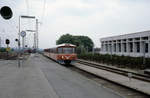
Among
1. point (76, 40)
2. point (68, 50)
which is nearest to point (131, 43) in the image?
point (68, 50)

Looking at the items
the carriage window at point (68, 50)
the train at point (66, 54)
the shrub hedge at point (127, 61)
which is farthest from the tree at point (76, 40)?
the train at point (66, 54)

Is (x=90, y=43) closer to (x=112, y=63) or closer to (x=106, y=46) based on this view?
(x=106, y=46)

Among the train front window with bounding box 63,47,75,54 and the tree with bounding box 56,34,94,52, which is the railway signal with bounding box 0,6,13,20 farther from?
the tree with bounding box 56,34,94,52

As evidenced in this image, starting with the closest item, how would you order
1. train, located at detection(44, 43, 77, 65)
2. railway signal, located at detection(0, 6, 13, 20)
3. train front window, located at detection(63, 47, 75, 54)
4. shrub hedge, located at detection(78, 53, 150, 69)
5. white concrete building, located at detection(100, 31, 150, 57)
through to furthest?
railway signal, located at detection(0, 6, 13, 20), shrub hedge, located at detection(78, 53, 150, 69), train, located at detection(44, 43, 77, 65), train front window, located at detection(63, 47, 75, 54), white concrete building, located at detection(100, 31, 150, 57)

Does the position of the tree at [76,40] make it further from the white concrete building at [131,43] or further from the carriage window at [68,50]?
the carriage window at [68,50]

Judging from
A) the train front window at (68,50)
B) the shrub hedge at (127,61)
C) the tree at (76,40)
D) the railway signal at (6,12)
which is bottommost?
the shrub hedge at (127,61)

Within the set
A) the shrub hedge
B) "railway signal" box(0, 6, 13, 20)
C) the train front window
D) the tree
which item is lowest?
the shrub hedge

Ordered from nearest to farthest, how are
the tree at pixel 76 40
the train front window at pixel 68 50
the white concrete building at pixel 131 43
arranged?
1. the train front window at pixel 68 50
2. the white concrete building at pixel 131 43
3. the tree at pixel 76 40

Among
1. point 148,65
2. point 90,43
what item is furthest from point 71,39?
point 148,65

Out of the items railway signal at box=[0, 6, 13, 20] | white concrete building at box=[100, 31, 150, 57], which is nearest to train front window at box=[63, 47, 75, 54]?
white concrete building at box=[100, 31, 150, 57]

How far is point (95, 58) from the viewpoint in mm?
31188

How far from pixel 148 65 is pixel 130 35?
2542cm

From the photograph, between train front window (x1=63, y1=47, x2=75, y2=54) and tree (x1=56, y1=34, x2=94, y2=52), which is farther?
tree (x1=56, y1=34, x2=94, y2=52)

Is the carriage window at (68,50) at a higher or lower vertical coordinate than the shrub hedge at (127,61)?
higher
